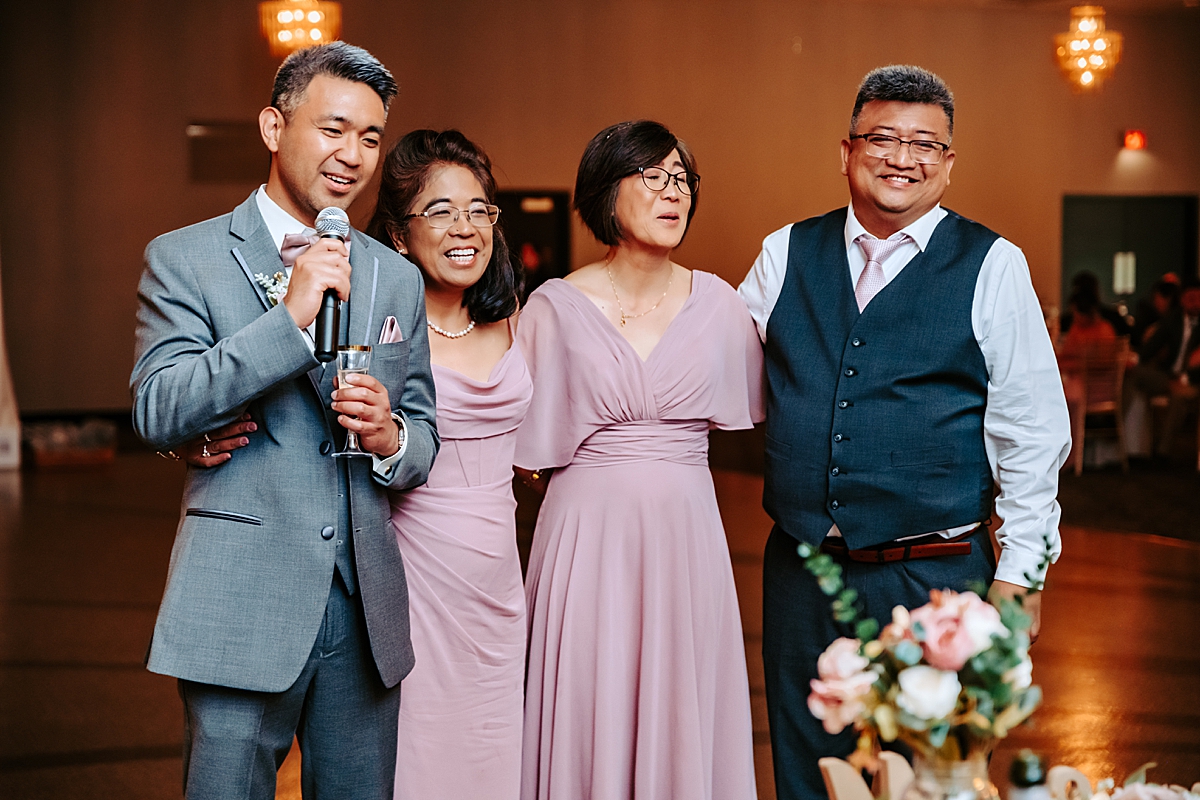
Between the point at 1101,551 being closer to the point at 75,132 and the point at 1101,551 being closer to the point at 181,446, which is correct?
the point at 181,446

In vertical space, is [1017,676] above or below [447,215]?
below

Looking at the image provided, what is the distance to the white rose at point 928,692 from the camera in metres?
1.31

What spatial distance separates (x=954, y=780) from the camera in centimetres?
141

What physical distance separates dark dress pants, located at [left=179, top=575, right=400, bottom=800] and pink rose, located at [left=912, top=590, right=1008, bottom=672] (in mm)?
1052

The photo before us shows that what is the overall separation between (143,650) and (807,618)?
3.66 metres

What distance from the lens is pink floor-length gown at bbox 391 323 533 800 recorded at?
8.12 feet

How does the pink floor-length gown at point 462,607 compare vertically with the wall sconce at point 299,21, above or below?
below

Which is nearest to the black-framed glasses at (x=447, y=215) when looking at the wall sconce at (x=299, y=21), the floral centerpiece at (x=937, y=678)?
the floral centerpiece at (x=937, y=678)

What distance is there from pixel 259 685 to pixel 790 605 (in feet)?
4.10

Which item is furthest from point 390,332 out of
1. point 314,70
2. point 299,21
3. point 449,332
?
point 299,21

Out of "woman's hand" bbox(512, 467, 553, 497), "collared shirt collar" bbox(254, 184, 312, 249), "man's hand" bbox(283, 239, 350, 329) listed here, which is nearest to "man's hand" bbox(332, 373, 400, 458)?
"man's hand" bbox(283, 239, 350, 329)

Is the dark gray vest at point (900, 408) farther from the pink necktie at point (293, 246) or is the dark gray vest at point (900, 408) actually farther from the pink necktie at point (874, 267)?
the pink necktie at point (293, 246)

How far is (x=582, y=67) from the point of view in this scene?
532 inches

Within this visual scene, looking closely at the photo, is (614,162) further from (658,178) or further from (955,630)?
(955,630)
